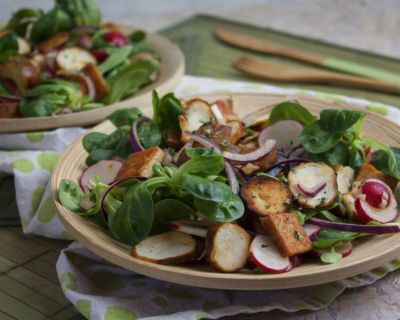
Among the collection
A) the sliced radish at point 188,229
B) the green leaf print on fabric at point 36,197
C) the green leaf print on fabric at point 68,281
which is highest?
the sliced radish at point 188,229

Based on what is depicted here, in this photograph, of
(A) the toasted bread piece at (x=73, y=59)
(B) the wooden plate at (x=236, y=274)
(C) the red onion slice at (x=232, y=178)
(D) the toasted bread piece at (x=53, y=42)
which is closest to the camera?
(B) the wooden plate at (x=236, y=274)

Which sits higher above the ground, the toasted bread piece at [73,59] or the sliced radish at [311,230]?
the sliced radish at [311,230]

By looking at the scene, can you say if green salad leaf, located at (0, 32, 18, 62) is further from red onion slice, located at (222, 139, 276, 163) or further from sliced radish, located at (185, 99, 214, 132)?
red onion slice, located at (222, 139, 276, 163)

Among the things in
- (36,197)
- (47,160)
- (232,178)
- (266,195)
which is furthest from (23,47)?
(266,195)

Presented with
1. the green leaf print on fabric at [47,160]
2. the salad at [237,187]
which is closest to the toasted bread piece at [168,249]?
the salad at [237,187]

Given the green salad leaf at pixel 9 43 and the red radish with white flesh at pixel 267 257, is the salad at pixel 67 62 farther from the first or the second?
the red radish with white flesh at pixel 267 257

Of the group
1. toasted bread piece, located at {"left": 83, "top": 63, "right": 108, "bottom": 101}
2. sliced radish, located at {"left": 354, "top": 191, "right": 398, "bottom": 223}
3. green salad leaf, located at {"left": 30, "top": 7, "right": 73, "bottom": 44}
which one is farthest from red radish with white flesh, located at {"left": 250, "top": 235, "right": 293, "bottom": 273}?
green salad leaf, located at {"left": 30, "top": 7, "right": 73, "bottom": 44}

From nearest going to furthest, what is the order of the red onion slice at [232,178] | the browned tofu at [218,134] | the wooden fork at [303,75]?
the red onion slice at [232,178] < the browned tofu at [218,134] < the wooden fork at [303,75]

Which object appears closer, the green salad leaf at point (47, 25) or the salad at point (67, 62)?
the salad at point (67, 62)
